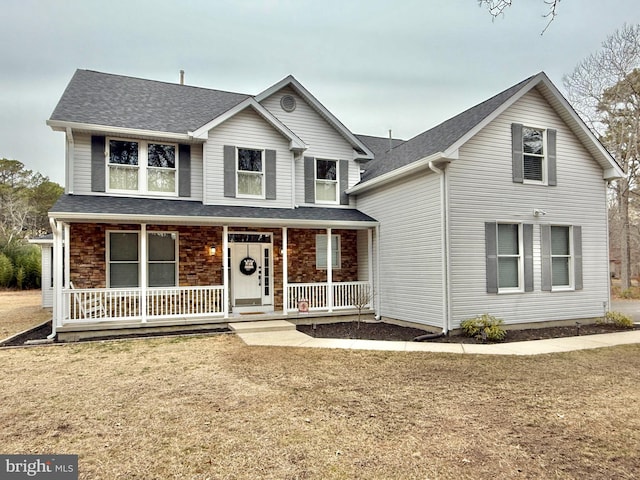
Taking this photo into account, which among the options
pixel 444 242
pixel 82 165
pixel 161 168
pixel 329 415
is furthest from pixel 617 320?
pixel 82 165

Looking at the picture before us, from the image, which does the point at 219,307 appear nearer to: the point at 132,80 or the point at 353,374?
the point at 353,374

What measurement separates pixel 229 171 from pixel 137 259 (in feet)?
11.5

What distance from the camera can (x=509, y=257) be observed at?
1035 centimetres

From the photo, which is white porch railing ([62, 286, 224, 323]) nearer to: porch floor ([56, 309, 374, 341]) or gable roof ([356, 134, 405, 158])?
porch floor ([56, 309, 374, 341])

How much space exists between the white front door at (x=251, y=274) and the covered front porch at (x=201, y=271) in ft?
0.10

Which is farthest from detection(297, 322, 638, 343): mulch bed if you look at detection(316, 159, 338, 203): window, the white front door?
detection(316, 159, 338, 203): window

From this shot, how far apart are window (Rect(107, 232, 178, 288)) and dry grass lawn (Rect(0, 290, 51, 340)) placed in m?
2.93

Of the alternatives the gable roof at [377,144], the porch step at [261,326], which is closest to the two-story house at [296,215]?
the porch step at [261,326]

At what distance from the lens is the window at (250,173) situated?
12141mm

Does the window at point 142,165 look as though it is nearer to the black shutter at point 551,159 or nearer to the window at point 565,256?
the black shutter at point 551,159

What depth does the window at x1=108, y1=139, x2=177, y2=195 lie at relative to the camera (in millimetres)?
11062

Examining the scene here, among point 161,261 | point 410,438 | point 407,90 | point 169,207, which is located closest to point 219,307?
point 161,261

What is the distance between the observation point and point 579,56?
65.6 feet

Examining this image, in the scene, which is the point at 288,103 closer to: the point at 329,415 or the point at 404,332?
the point at 404,332
